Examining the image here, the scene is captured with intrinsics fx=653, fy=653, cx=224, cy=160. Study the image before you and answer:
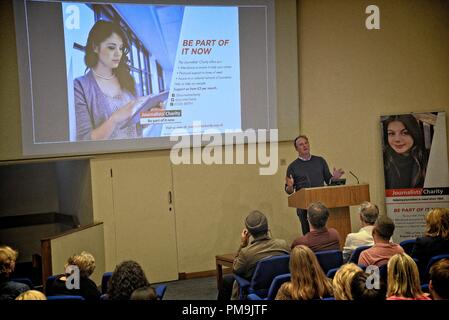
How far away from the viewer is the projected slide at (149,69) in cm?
728

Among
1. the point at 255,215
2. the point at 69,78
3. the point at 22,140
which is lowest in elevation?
the point at 255,215

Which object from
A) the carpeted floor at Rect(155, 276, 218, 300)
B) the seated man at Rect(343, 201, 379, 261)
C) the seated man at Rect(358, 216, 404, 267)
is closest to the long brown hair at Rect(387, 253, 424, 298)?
the seated man at Rect(358, 216, 404, 267)

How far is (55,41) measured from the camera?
7.10 m

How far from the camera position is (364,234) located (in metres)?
5.63

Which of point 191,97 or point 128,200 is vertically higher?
point 191,97

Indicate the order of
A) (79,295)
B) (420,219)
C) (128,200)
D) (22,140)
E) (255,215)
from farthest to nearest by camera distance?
(420,219), (128,200), (22,140), (255,215), (79,295)

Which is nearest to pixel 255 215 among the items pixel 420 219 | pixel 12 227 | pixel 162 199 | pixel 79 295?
pixel 79 295

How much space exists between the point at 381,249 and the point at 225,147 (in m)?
3.42

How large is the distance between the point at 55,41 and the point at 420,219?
506 centimetres

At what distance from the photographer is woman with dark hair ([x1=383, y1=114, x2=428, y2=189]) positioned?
8.52m

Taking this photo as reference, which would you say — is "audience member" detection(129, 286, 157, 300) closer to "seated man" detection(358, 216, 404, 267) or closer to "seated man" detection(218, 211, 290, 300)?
"seated man" detection(218, 211, 290, 300)

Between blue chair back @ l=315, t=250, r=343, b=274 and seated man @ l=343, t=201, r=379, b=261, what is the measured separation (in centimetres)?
56

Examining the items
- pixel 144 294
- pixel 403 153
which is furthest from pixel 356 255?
pixel 403 153

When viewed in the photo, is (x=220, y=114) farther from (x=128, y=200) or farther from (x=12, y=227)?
(x=12, y=227)
